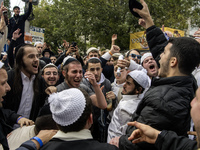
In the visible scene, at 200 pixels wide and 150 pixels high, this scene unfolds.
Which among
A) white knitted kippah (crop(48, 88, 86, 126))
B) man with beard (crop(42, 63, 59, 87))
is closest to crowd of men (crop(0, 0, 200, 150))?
white knitted kippah (crop(48, 88, 86, 126))

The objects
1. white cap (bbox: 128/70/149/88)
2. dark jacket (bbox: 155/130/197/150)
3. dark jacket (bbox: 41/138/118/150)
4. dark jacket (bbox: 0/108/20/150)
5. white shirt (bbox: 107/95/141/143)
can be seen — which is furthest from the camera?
white cap (bbox: 128/70/149/88)

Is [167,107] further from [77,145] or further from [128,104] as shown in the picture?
[128,104]

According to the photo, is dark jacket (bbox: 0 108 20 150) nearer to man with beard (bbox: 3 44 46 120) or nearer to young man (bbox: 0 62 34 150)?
young man (bbox: 0 62 34 150)

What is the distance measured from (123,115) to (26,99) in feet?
4.76

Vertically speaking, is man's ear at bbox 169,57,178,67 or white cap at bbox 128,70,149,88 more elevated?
man's ear at bbox 169,57,178,67

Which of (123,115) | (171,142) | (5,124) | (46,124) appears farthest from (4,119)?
(171,142)

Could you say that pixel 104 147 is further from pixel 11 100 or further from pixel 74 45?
pixel 74 45

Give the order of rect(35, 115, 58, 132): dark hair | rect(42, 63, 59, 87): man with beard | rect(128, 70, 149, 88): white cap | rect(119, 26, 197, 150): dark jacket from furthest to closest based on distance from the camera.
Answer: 1. rect(42, 63, 59, 87): man with beard
2. rect(128, 70, 149, 88): white cap
3. rect(35, 115, 58, 132): dark hair
4. rect(119, 26, 197, 150): dark jacket

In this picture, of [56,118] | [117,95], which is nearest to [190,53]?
[56,118]

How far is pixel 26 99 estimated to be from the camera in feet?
9.35

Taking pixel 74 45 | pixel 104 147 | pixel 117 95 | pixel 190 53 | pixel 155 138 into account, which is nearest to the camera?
pixel 104 147

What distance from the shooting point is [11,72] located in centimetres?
292

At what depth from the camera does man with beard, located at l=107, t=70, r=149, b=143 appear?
8.68 feet

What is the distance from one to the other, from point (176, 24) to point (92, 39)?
20.3 feet
